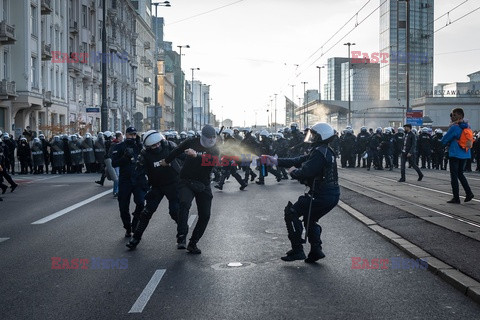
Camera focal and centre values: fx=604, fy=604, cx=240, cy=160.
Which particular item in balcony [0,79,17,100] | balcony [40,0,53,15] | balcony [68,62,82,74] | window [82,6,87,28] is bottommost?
balcony [0,79,17,100]

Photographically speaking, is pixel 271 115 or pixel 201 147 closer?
pixel 201 147

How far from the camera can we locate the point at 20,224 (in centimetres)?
1136

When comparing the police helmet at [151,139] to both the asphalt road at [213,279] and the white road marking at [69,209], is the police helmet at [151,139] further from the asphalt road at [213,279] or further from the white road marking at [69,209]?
the white road marking at [69,209]

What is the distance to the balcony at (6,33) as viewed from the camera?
34.1m

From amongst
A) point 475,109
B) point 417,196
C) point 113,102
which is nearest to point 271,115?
point 475,109

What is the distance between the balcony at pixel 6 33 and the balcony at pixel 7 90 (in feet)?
8.52

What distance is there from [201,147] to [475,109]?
72.9 metres

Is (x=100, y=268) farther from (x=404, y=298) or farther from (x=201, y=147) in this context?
(x=404, y=298)

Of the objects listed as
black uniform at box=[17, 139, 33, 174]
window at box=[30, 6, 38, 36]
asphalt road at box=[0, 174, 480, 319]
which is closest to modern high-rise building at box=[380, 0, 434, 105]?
window at box=[30, 6, 38, 36]

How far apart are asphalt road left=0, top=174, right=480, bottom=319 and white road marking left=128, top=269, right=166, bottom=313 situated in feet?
0.04

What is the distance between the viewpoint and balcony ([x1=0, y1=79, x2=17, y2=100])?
3338cm

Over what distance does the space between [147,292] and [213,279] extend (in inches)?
33.1

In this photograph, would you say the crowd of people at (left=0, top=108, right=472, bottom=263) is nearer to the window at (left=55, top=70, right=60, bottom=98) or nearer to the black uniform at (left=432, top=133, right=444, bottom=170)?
the black uniform at (left=432, top=133, right=444, bottom=170)

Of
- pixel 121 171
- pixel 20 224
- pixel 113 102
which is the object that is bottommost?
pixel 20 224
